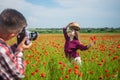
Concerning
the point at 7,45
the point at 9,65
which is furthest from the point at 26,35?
the point at 9,65

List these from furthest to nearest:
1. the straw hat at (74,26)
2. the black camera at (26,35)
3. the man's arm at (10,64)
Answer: the straw hat at (74,26) < the black camera at (26,35) < the man's arm at (10,64)

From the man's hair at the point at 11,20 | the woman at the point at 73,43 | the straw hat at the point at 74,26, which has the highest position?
the man's hair at the point at 11,20

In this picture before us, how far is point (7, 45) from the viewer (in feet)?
8.72

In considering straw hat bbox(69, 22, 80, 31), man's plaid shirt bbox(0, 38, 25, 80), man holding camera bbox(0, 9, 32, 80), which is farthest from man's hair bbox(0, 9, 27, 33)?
straw hat bbox(69, 22, 80, 31)

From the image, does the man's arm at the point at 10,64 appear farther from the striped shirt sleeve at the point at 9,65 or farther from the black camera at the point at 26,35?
the black camera at the point at 26,35

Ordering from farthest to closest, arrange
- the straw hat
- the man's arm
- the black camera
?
the straw hat, the black camera, the man's arm

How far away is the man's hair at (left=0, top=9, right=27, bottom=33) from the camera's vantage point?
8.67 feet

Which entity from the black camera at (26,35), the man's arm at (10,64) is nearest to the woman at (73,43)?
the black camera at (26,35)

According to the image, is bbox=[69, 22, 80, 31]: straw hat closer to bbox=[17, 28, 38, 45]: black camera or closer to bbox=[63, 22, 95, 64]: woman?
bbox=[63, 22, 95, 64]: woman

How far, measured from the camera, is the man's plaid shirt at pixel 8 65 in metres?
2.62

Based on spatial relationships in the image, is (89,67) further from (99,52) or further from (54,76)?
(99,52)

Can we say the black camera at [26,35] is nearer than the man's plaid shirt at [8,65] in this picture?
No

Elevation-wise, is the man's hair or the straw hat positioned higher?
the man's hair

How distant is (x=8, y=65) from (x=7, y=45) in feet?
0.51
